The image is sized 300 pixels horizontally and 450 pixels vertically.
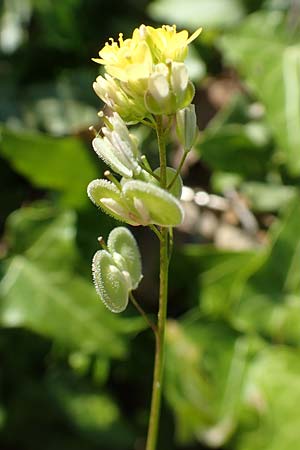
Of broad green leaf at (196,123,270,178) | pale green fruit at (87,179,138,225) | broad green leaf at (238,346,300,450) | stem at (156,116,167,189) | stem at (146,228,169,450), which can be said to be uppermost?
stem at (156,116,167,189)

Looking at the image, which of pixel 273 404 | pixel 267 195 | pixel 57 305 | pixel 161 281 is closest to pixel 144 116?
pixel 161 281

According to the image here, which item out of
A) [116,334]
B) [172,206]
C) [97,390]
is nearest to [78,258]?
[116,334]

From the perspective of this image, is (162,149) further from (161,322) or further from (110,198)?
(161,322)

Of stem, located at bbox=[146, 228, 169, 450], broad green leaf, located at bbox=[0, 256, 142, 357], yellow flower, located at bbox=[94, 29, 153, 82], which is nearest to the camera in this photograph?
yellow flower, located at bbox=[94, 29, 153, 82]

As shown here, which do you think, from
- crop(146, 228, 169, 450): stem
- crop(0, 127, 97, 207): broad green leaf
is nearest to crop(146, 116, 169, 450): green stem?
crop(146, 228, 169, 450): stem

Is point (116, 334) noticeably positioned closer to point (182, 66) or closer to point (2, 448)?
point (2, 448)

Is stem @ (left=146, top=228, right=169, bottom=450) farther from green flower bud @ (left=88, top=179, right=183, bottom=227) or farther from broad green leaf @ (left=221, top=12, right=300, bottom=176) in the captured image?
broad green leaf @ (left=221, top=12, right=300, bottom=176)
